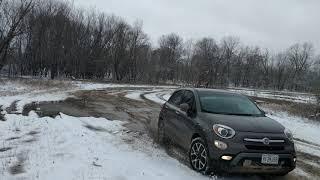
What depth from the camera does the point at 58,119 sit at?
585 inches

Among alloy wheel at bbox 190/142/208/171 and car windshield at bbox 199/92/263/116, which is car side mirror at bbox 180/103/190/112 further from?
alloy wheel at bbox 190/142/208/171

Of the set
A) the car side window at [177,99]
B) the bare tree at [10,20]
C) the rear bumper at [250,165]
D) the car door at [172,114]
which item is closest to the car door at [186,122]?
the car door at [172,114]

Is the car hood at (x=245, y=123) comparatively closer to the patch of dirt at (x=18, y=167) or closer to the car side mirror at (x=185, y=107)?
the car side mirror at (x=185, y=107)

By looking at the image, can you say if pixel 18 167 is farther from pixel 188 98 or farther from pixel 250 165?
pixel 188 98

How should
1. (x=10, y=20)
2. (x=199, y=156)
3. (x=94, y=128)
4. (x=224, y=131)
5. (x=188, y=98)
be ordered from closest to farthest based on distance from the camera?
1. (x=224, y=131)
2. (x=199, y=156)
3. (x=188, y=98)
4. (x=94, y=128)
5. (x=10, y=20)

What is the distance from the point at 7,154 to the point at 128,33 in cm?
8005

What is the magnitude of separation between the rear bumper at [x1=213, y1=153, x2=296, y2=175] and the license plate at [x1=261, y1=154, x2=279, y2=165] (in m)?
0.06

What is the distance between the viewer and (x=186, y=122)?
976 cm

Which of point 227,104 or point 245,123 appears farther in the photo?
point 227,104

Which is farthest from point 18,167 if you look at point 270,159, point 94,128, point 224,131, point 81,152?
point 94,128

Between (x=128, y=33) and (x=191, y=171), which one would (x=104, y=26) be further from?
(x=191, y=171)

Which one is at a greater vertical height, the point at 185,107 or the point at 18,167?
the point at 185,107

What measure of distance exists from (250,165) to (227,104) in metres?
2.37

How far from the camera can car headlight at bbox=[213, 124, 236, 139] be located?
26.6 ft
